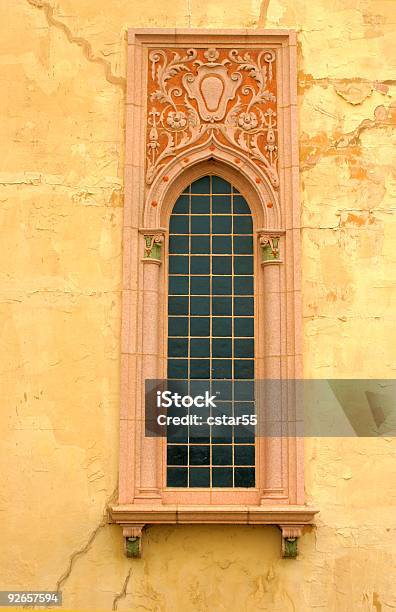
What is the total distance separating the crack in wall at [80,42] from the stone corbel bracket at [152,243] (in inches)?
66.0

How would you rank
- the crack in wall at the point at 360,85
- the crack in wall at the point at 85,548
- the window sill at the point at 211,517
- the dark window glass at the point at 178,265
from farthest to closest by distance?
the crack in wall at the point at 360,85 → the dark window glass at the point at 178,265 → the crack in wall at the point at 85,548 → the window sill at the point at 211,517

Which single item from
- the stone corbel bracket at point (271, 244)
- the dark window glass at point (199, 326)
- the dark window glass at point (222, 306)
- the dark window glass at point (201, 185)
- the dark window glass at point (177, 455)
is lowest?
the dark window glass at point (177, 455)

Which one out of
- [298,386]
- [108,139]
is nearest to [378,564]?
[298,386]

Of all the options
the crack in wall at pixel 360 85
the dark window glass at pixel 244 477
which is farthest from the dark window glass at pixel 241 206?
the dark window glass at pixel 244 477

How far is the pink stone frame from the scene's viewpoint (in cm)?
936

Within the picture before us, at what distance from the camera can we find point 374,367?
9727 millimetres

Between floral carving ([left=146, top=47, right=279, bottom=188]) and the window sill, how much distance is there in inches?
137

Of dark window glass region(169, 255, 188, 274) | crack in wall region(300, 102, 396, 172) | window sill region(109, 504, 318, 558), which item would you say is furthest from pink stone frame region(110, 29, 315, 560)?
crack in wall region(300, 102, 396, 172)

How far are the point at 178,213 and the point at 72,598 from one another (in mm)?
4224

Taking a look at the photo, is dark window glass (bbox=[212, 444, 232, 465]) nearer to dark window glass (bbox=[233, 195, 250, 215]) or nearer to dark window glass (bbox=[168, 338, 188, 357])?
dark window glass (bbox=[168, 338, 188, 357])

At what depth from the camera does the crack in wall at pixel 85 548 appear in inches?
368

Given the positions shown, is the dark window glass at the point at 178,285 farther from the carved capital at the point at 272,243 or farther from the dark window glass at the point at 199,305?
the carved capital at the point at 272,243

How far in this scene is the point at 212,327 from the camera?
392 inches

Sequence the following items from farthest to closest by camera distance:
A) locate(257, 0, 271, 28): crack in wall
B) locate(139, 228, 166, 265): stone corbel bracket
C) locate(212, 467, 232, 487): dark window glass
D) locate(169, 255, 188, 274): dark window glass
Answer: locate(257, 0, 271, 28): crack in wall < locate(169, 255, 188, 274): dark window glass < locate(139, 228, 166, 265): stone corbel bracket < locate(212, 467, 232, 487): dark window glass
